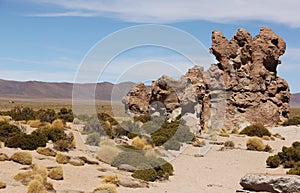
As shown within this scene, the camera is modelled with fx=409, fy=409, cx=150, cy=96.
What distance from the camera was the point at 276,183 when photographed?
40.0 feet

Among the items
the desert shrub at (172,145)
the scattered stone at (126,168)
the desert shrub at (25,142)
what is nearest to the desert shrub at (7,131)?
the desert shrub at (25,142)

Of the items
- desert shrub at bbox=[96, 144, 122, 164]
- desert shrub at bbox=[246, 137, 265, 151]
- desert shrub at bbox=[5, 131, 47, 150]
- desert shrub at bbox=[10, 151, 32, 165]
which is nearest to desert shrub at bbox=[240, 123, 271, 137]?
desert shrub at bbox=[246, 137, 265, 151]

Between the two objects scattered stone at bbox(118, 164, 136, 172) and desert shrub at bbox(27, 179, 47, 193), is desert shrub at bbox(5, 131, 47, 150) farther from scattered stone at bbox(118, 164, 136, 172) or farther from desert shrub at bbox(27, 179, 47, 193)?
desert shrub at bbox(27, 179, 47, 193)

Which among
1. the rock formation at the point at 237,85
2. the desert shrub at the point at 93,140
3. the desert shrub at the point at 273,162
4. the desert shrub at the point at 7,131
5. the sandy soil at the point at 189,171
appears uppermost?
the rock formation at the point at 237,85

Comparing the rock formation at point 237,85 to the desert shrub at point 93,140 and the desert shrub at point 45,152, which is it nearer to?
the desert shrub at point 93,140

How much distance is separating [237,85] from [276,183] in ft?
72.9

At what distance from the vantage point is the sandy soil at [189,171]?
12.4 m

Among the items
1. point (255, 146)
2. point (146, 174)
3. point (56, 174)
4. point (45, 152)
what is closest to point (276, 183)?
point (146, 174)

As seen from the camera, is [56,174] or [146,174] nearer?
[56,174]

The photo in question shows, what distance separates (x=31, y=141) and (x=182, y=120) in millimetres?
13503

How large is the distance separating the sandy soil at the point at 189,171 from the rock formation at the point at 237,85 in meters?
8.33

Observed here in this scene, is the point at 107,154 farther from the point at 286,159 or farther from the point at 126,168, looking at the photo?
the point at 286,159

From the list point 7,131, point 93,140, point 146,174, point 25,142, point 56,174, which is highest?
point 7,131

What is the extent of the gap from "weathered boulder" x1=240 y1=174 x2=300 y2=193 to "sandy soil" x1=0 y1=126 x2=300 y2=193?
135 centimetres
